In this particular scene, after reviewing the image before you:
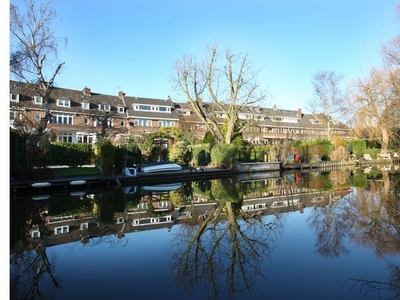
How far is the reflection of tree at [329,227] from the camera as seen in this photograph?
615 centimetres

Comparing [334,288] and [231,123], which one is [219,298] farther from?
[231,123]

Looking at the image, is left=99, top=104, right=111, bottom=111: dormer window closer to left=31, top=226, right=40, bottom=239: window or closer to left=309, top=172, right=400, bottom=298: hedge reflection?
left=309, top=172, right=400, bottom=298: hedge reflection

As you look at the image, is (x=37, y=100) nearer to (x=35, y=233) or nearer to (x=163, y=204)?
(x=163, y=204)

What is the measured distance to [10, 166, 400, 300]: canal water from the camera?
4336mm

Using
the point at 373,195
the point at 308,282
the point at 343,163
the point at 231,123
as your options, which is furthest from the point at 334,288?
the point at 343,163

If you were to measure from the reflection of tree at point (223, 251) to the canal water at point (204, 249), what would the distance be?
0.06 ft

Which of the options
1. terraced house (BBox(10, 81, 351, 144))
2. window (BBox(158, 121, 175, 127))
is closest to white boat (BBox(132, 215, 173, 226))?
terraced house (BBox(10, 81, 351, 144))

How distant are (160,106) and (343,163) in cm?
2968

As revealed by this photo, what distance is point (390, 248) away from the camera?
603 cm

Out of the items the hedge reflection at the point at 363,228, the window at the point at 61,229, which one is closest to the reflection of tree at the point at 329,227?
the hedge reflection at the point at 363,228

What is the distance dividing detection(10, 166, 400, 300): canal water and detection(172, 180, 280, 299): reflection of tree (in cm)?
2

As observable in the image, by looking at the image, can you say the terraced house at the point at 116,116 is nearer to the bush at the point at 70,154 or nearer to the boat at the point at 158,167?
the bush at the point at 70,154

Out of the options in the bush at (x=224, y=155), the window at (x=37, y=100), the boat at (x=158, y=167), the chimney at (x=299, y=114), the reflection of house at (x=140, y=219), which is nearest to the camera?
the reflection of house at (x=140, y=219)

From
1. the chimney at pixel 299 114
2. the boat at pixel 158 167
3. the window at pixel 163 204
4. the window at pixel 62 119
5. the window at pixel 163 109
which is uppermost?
the chimney at pixel 299 114
